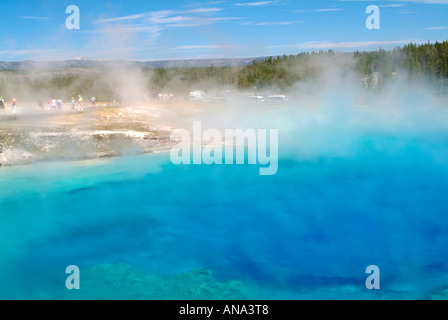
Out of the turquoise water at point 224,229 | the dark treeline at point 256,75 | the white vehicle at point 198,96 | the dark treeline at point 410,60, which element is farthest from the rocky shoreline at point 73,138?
the dark treeline at point 410,60

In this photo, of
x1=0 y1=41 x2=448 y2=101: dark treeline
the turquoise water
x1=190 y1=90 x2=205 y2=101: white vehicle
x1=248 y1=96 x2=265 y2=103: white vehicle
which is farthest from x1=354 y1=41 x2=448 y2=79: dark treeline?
the turquoise water

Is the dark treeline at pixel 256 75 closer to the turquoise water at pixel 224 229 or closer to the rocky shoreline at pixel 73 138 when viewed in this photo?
the rocky shoreline at pixel 73 138

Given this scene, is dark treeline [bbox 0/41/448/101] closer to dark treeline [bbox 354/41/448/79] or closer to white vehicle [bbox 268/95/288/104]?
dark treeline [bbox 354/41/448/79]

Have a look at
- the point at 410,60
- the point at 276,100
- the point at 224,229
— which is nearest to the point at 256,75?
the point at 276,100
